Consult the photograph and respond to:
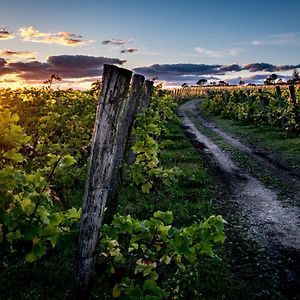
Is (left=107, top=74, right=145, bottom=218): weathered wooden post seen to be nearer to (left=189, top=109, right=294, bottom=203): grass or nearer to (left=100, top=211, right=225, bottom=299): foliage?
(left=100, top=211, right=225, bottom=299): foliage

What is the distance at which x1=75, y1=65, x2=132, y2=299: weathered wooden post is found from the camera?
5.20 meters

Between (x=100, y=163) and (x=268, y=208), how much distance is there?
8.29 metres

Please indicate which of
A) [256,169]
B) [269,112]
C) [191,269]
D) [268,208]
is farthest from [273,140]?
[191,269]

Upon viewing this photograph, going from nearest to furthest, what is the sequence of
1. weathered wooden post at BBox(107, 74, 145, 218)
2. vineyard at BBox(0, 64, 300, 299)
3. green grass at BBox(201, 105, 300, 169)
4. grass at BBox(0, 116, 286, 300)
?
vineyard at BBox(0, 64, 300, 299) < grass at BBox(0, 116, 286, 300) < weathered wooden post at BBox(107, 74, 145, 218) < green grass at BBox(201, 105, 300, 169)

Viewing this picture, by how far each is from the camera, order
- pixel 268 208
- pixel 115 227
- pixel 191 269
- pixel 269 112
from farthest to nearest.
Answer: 1. pixel 269 112
2. pixel 268 208
3. pixel 191 269
4. pixel 115 227

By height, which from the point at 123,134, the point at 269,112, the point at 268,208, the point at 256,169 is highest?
the point at 123,134

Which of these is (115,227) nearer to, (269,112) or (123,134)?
(123,134)

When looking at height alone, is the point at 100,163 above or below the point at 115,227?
above

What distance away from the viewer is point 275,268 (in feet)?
26.9

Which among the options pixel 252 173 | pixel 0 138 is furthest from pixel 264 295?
pixel 252 173

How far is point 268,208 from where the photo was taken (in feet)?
40.4

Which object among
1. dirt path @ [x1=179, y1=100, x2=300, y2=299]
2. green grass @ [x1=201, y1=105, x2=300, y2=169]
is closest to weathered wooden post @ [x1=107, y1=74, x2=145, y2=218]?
dirt path @ [x1=179, y1=100, x2=300, y2=299]

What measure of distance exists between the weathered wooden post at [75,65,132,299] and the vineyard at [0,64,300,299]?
0.9 inches

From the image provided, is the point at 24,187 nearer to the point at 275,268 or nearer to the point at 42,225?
the point at 42,225
